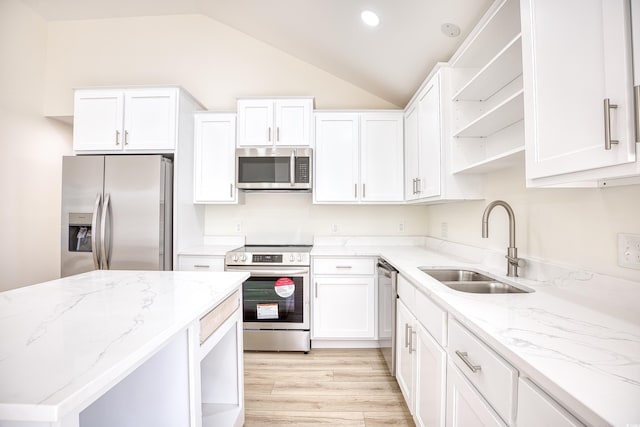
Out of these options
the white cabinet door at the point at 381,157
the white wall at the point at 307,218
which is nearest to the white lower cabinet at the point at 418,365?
the white cabinet door at the point at 381,157

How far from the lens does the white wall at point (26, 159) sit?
2.85 metres

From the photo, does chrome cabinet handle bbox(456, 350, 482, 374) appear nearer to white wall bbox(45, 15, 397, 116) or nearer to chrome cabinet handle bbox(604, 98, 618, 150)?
chrome cabinet handle bbox(604, 98, 618, 150)

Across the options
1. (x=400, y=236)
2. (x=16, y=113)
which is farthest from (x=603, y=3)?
(x=16, y=113)

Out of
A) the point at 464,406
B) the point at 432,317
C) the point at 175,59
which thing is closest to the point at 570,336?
the point at 464,406

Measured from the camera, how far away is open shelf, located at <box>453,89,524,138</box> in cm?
129

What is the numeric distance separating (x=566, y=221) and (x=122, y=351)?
5.69 feet

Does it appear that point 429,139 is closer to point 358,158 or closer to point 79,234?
point 358,158

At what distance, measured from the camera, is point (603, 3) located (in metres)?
0.74

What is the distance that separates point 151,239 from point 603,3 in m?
2.91

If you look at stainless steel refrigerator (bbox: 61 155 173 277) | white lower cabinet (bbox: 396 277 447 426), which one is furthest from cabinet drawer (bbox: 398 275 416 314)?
stainless steel refrigerator (bbox: 61 155 173 277)

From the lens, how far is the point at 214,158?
2.96m

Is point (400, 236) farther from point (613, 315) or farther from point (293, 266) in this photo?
point (613, 315)

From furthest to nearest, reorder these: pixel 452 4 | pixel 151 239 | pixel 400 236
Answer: pixel 400 236 < pixel 151 239 < pixel 452 4

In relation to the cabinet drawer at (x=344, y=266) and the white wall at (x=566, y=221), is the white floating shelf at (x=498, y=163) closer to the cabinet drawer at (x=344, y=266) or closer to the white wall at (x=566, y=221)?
the white wall at (x=566, y=221)
